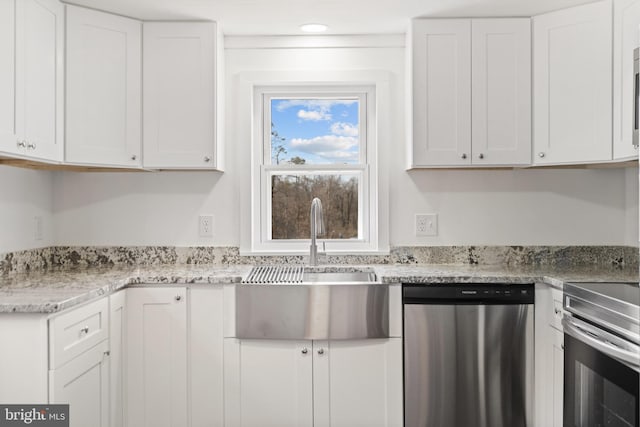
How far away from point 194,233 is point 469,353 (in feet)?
5.38

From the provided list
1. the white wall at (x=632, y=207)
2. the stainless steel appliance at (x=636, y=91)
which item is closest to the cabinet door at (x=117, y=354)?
the stainless steel appliance at (x=636, y=91)

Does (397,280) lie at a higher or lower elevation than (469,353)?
higher

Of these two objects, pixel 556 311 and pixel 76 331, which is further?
pixel 556 311

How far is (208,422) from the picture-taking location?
2.52m

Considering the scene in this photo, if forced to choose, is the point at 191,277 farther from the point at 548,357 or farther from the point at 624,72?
the point at 624,72

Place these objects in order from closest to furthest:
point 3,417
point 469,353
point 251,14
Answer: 1. point 3,417
2. point 469,353
3. point 251,14

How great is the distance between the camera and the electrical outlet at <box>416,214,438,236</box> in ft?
9.95

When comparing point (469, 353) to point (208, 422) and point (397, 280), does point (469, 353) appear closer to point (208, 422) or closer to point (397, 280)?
point (397, 280)

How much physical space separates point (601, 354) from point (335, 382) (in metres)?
1.15

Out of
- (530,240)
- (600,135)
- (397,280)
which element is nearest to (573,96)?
(600,135)

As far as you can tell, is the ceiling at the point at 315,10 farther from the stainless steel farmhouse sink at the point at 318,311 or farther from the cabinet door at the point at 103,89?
the stainless steel farmhouse sink at the point at 318,311

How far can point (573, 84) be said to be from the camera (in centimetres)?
259

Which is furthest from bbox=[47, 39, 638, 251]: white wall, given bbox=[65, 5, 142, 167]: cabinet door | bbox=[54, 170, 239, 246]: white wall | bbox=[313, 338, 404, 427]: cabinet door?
bbox=[313, 338, 404, 427]: cabinet door

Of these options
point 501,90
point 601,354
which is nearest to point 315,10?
point 501,90
